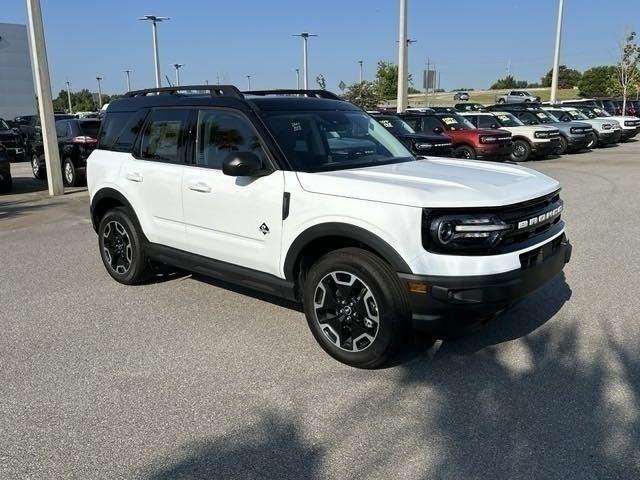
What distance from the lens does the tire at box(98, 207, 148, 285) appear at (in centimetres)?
559

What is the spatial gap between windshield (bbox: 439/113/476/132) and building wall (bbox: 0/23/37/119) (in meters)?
39.7

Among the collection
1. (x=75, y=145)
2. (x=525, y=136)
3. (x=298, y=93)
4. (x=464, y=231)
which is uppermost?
(x=298, y=93)

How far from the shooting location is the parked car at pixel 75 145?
13539mm

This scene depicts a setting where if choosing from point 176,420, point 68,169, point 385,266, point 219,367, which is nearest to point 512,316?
point 385,266

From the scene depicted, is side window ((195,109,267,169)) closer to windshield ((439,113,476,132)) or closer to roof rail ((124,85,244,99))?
roof rail ((124,85,244,99))

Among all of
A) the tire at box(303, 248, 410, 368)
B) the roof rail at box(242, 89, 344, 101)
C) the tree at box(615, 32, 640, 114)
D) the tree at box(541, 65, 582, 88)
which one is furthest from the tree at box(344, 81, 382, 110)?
the tree at box(541, 65, 582, 88)

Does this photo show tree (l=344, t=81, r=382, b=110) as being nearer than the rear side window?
No

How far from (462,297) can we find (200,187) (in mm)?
2327

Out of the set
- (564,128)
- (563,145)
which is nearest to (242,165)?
(563,145)

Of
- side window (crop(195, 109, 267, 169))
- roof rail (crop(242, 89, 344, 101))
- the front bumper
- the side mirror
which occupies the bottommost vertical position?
the front bumper

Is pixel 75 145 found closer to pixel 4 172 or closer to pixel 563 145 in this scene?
pixel 4 172

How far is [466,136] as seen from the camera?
16.4m

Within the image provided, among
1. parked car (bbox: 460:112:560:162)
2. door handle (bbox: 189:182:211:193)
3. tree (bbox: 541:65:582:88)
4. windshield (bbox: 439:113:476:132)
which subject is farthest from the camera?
tree (bbox: 541:65:582:88)

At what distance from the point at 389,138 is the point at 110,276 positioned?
3.24 meters
